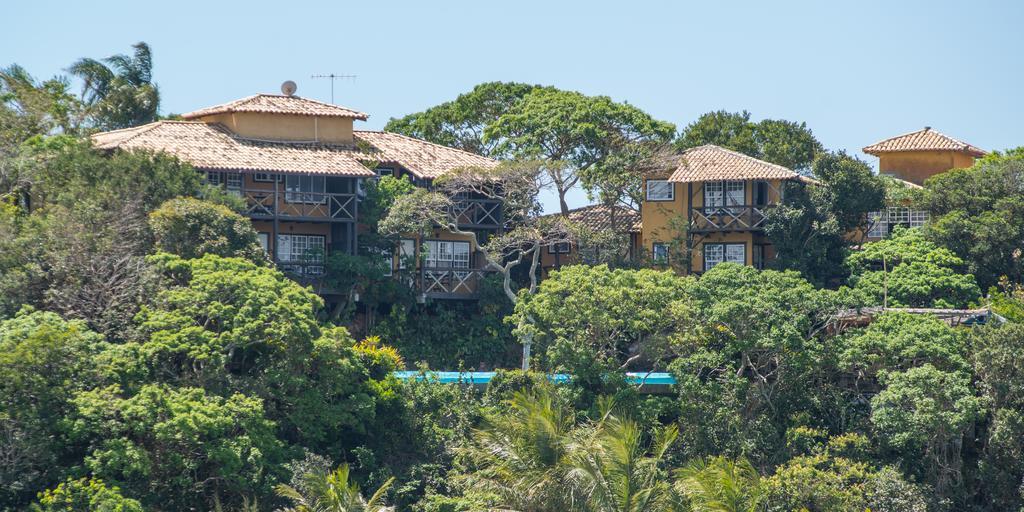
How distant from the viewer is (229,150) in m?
48.9

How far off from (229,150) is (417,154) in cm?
704

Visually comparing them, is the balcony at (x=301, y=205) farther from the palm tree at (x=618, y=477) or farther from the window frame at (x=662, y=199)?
the palm tree at (x=618, y=477)

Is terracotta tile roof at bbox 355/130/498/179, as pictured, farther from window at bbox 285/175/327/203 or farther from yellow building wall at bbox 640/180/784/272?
yellow building wall at bbox 640/180/784/272

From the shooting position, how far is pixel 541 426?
3462cm

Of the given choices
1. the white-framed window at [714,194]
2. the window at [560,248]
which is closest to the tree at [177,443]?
the window at [560,248]

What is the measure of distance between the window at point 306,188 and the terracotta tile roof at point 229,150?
530 mm

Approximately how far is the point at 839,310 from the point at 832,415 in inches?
109

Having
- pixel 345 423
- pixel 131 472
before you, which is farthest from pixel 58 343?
pixel 345 423

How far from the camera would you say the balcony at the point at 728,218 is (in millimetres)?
50469

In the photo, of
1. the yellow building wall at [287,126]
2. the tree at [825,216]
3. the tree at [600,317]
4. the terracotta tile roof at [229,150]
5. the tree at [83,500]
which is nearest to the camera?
the tree at [83,500]

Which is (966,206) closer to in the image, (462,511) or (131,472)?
(462,511)

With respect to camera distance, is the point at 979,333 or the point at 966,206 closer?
the point at 979,333

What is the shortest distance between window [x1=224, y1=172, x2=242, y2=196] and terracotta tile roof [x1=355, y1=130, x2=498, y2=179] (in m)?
5.12

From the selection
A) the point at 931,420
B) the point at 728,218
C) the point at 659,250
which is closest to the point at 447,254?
the point at 659,250
